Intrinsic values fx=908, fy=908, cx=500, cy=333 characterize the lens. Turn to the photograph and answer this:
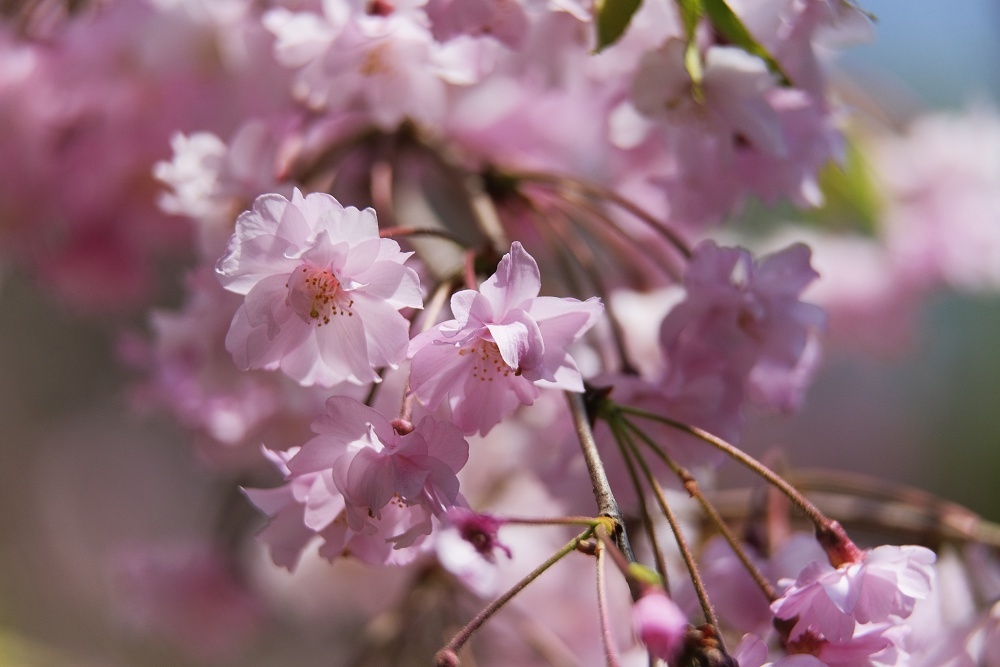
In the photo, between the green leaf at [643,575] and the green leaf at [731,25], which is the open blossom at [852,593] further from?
the green leaf at [731,25]

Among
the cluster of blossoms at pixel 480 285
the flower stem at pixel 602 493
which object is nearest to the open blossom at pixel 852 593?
the cluster of blossoms at pixel 480 285

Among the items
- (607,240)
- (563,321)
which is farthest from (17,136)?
(563,321)

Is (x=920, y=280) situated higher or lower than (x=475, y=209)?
lower

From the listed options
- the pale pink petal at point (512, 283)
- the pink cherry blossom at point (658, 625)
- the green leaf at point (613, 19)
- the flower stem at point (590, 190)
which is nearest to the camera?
the pink cherry blossom at point (658, 625)

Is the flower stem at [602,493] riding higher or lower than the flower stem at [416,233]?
lower

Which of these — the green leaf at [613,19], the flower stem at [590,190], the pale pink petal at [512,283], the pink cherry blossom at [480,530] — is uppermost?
the green leaf at [613,19]

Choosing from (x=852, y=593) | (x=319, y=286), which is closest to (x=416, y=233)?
(x=319, y=286)

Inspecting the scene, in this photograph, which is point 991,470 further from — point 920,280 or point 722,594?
point 722,594
